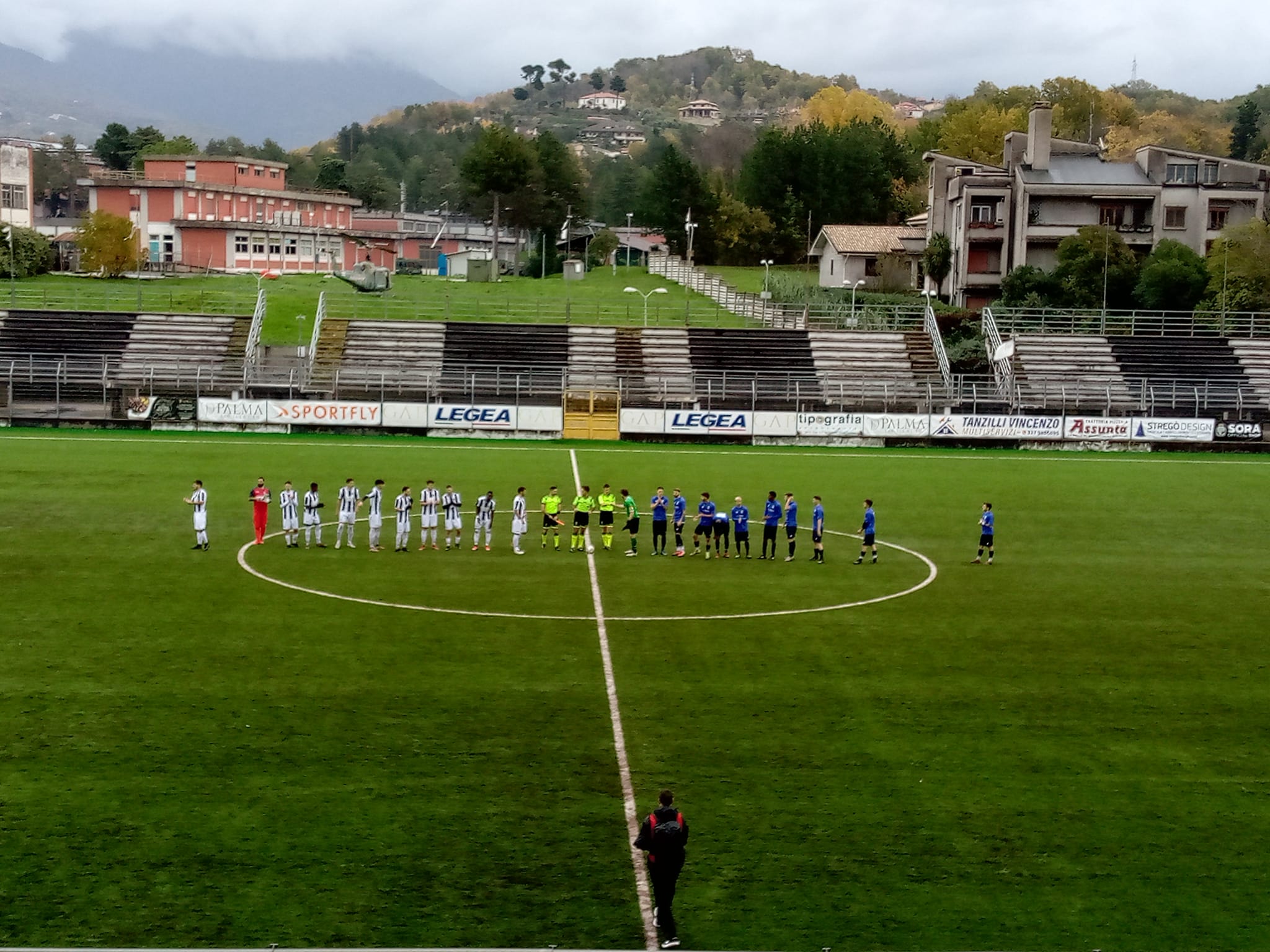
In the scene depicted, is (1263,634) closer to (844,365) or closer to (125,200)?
(844,365)

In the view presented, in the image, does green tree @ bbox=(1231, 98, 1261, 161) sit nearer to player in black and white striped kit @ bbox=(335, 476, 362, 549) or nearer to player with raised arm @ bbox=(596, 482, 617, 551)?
player with raised arm @ bbox=(596, 482, 617, 551)

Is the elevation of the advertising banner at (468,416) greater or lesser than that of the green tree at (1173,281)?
lesser

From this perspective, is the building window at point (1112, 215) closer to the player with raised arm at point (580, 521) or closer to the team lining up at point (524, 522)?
the team lining up at point (524, 522)

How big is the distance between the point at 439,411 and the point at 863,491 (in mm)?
20721

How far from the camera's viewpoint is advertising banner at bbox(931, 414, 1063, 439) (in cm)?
5738

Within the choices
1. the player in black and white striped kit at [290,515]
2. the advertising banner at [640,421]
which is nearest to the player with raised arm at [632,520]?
the player in black and white striped kit at [290,515]

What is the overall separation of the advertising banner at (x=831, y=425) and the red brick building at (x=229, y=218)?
57.7 metres

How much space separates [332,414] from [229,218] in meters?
54.8

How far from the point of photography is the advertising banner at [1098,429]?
57.4 meters

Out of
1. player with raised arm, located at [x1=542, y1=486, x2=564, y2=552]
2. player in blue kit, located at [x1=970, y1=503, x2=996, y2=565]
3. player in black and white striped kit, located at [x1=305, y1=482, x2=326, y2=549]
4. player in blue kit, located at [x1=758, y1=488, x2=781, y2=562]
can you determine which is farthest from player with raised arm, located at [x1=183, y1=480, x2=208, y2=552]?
player in blue kit, located at [x1=970, y1=503, x2=996, y2=565]

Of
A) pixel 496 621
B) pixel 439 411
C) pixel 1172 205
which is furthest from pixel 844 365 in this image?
pixel 496 621

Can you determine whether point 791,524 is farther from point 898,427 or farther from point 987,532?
point 898,427

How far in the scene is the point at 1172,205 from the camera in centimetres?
8462

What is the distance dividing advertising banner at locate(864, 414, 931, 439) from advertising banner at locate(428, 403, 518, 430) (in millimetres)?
15037
